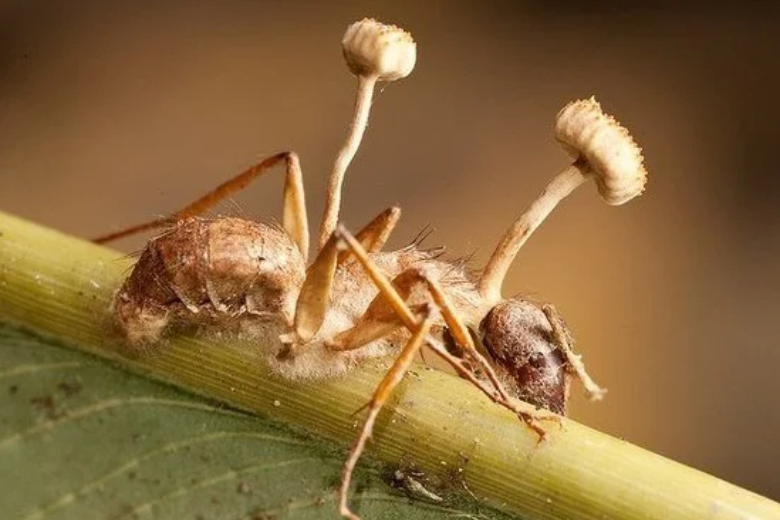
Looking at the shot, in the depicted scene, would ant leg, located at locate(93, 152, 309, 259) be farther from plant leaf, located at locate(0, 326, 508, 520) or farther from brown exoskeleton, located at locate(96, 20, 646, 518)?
plant leaf, located at locate(0, 326, 508, 520)

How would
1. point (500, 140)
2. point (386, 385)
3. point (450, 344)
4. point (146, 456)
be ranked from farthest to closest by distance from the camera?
point (500, 140) < point (450, 344) < point (146, 456) < point (386, 385)

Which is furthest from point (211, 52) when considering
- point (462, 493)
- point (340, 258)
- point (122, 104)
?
point (462, 493)

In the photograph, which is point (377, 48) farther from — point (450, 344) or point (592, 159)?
point (450, 344)

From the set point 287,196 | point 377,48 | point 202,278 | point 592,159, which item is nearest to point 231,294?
point 202,278

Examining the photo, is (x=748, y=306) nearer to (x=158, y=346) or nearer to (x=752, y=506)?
(x=752, y=506)

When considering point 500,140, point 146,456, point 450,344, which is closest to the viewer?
point 146,456

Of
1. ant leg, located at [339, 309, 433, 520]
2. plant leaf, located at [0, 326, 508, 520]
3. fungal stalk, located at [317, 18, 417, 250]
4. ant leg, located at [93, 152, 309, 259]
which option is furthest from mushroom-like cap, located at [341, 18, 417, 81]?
plant leaf, located at [0, 326, 508, 520]
